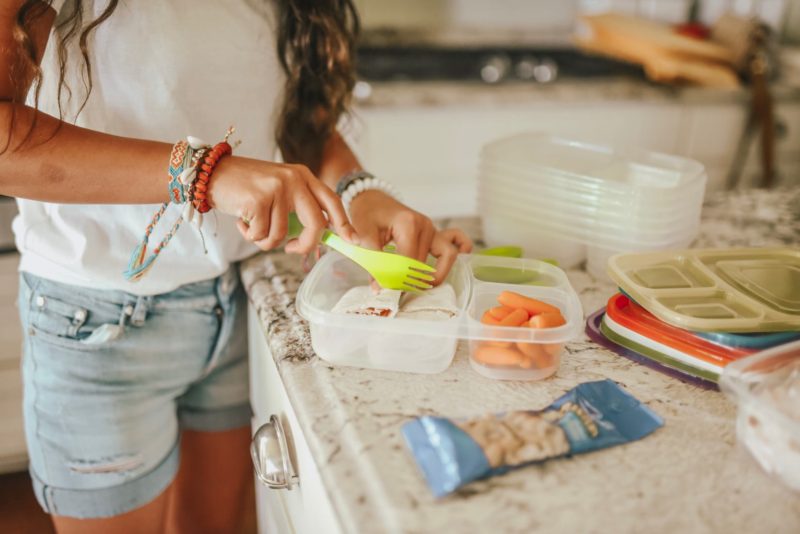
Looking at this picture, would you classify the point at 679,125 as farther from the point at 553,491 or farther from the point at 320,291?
the point at 553,491

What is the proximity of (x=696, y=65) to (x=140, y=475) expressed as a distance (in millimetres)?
1818

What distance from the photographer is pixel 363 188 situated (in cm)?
84

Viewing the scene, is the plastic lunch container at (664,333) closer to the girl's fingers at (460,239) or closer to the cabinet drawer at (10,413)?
the girl's fingers at (460,239)

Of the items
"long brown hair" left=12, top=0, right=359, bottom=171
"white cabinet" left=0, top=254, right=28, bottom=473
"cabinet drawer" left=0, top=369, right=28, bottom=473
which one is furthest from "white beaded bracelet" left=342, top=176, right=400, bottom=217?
"cabinet drawer" left=0, top=369, right=28, bottom=473

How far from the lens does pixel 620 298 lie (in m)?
0.73

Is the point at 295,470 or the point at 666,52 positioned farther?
the point at 666,52

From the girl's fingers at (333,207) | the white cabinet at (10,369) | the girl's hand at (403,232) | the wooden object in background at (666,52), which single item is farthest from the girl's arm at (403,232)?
the wooden object in background at (666,52)

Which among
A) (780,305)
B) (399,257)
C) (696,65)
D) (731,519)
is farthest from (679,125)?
(731,519)

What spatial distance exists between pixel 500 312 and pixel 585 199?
0.30 meters

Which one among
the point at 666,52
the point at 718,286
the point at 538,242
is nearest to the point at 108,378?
the point at 538,242

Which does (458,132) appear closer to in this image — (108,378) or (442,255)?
(442,255)

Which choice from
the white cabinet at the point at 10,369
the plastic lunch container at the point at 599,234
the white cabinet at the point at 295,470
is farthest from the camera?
the white cabinet at the point at 10,369

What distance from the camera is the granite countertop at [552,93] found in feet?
5.54

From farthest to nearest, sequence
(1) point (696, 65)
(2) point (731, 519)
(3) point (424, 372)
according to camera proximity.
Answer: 1. (1) point (696, 65)
2. (3) point (424, 372)
3. (2) point (731, 519)
